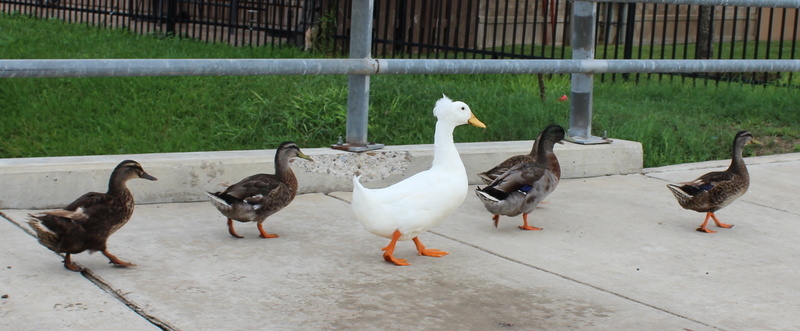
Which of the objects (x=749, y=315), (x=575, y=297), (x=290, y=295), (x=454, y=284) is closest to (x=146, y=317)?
(x=290, y=295)

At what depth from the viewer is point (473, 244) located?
5465 millimetres

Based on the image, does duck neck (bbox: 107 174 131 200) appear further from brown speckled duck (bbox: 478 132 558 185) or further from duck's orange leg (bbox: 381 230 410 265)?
brown speckled duck (bbox: 478 132 558 185)

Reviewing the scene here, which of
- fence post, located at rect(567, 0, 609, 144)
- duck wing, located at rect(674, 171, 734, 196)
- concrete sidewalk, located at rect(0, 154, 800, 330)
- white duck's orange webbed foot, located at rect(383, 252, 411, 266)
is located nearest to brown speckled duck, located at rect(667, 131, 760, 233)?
duck wing, located at rect(674, 171, 734, 196)

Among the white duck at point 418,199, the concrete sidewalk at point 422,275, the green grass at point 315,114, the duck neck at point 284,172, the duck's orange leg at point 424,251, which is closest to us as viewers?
the concrete sidewalk at point 422,275

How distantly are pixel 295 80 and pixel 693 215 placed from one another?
15.0 ft

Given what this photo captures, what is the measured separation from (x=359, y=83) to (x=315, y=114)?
74.4 inches

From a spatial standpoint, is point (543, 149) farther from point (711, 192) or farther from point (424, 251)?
point (424, 251)

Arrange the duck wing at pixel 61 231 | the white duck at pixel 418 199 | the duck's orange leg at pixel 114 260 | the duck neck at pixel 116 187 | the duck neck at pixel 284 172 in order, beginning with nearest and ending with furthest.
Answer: the duck wing at pixel 61 231
the duck's orange leg at pixel 114 260
the duck neck at pixel 116 187
the white duck at pixel 418 199
the duck neck at pixel 284 172

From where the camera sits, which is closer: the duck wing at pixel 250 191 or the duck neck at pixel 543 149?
the duck wing at pixel 250 191

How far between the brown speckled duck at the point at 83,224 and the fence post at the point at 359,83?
202 centimetres

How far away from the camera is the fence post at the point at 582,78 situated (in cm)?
736

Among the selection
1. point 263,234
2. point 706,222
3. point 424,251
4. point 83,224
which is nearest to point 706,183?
point 706,222

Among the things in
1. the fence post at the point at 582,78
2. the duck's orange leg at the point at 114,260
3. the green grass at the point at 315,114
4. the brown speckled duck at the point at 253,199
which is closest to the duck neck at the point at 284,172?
the brown speckled duck at the point at 253,199

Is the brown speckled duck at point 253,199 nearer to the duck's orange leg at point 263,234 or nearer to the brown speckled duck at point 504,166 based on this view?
the duck's orange leg at point 263,234
